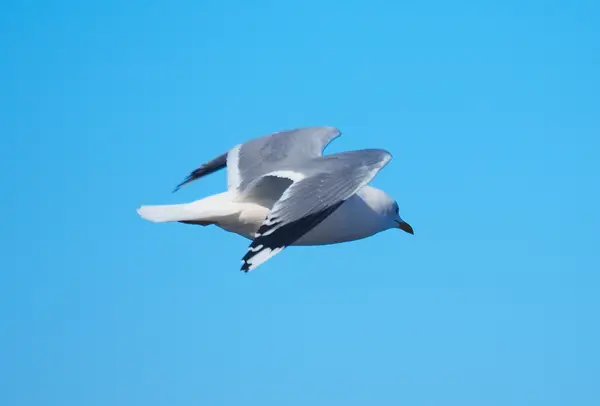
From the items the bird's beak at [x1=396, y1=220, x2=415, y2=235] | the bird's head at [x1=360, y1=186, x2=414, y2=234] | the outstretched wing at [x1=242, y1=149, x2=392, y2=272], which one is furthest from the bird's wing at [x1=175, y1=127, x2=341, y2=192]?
the bird's beak at [x1=396, y1=220, x2=415, y2=235]

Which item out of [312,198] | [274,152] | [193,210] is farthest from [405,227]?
[312,198]

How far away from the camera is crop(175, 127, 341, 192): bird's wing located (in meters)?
7.28

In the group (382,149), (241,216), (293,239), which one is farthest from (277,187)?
(293,239)

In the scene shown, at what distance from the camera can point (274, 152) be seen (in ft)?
25.0

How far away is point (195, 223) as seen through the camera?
7.12 m

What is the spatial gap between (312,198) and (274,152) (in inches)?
66.7

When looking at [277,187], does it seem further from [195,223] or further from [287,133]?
[287,133]

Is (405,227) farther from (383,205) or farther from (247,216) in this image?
(247,216)

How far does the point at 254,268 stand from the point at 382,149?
1605 millimetres

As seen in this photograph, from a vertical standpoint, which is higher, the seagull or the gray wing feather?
the gray wing feather

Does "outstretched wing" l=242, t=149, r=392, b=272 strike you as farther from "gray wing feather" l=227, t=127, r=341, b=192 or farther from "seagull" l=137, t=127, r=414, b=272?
"gray wing feather" l=227, t=127, r=341, b=192

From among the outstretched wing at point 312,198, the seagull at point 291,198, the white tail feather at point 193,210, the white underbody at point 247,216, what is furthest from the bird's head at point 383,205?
the white tail feather at point 193,210

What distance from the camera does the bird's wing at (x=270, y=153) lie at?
23.9ft

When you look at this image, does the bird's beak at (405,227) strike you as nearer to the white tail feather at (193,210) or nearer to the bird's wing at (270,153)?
the bird's wing at (270,153)
